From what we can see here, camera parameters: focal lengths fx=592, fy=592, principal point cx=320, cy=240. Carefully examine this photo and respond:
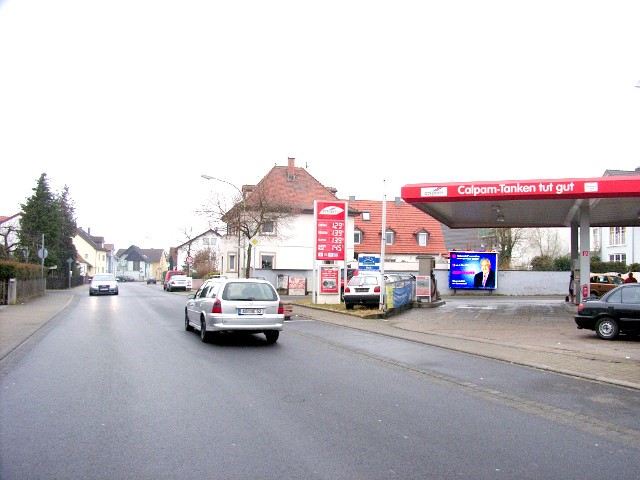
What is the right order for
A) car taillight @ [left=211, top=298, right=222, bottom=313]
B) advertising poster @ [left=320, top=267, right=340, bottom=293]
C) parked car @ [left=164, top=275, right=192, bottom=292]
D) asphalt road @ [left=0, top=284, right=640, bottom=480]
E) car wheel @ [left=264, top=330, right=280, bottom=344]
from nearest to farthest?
1. asphalt road @ [left=0, top=284, right=640, bottom=480]
2. car taillight @ [left=211, top=298, right=222, bottom=313]
3. car wheel @ [left=264, top=330, right=280, bottom=344]
4. advertising poster @ [left=320, top=267, right=340, bottom=293]
5. parked car @ [left=164, top=275, right=192, bottom=292]

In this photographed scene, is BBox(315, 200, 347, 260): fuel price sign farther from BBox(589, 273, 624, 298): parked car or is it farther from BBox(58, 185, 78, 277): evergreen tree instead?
BBox(58, 185, 78, 277): evergreen tree

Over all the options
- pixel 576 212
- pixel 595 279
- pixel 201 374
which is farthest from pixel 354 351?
pixel 595 279

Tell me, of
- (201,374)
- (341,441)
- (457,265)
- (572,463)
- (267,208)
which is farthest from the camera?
(457,265)

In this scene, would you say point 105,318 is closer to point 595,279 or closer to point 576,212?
point 576,212

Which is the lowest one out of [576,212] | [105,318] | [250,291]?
[105,318]

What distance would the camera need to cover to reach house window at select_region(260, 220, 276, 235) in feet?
115

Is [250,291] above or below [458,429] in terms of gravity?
above

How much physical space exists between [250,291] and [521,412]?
780 cm

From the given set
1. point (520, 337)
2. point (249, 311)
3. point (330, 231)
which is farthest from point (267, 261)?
point (249, 311)

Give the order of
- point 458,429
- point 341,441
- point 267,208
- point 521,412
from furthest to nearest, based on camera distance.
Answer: point 267,208, point 521,412, point 458,429, point 341,441

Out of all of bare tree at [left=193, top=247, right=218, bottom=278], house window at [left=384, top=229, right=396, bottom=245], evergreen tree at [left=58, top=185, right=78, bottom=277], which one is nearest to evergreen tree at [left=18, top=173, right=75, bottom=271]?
evergreen tree at [left=58, top=185, right=78, bottom=277]

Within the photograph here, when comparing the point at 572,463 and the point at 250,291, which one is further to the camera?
the point at 250,291

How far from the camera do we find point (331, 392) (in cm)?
827

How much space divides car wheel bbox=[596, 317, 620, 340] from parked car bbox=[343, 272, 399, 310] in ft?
32.1
